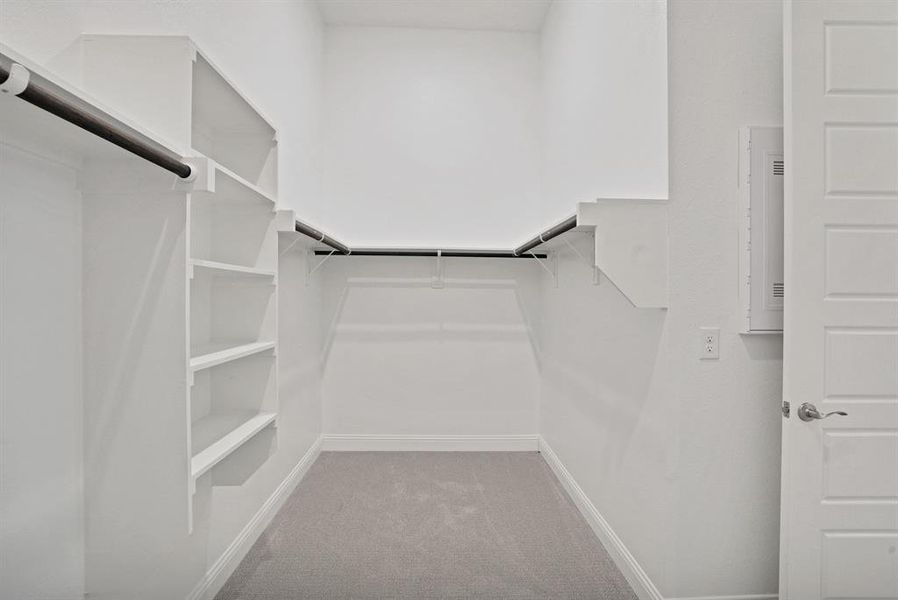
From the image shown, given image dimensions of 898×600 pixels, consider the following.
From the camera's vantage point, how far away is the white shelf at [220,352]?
1.31 m

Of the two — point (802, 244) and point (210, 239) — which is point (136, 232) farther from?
point (802, 244)

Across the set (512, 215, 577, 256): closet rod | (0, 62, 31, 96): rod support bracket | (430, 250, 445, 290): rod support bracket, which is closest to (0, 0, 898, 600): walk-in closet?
(0, 62, 31, 96): rod support bracket

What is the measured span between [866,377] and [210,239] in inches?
93.7

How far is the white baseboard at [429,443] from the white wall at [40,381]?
2416mm

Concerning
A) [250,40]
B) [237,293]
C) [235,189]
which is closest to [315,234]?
[237,293]

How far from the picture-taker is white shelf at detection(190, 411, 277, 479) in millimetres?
1381

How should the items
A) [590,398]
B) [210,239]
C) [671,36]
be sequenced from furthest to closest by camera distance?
1. [590,398]
2. [210,239]
3. [671,36]

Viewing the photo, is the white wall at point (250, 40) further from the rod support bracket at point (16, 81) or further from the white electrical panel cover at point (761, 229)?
the white electrical panel cover at point (761, 229)

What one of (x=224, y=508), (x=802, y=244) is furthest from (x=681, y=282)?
(x=224, y=508)

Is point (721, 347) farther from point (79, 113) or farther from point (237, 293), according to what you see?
point (79, 113)

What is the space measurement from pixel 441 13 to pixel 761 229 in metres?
2.83

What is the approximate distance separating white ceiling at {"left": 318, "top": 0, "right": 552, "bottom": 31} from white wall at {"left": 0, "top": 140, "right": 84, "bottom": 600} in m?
2.88

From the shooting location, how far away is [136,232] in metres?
1.23

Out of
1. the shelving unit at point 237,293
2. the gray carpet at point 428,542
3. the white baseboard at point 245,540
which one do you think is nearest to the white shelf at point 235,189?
the shelving unit at point 237,293
